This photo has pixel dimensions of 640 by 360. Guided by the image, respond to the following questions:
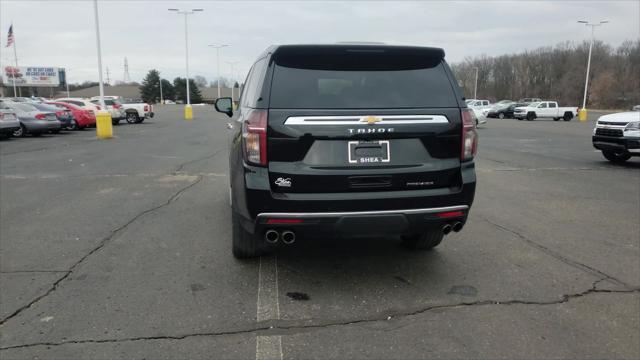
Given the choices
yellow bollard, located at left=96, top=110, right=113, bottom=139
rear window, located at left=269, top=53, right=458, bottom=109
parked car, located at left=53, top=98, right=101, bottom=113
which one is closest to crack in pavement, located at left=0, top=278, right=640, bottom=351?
rear window, located at left=269, top=53, right=458, bottom=109

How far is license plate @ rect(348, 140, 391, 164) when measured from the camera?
3.52 metres

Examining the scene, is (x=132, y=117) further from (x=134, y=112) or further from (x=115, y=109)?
(x=115, y=109)

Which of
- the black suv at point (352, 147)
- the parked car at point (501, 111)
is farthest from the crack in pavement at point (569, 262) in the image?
the parked car at point (501, 111)

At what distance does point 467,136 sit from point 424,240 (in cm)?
140

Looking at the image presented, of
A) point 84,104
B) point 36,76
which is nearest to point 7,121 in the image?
point 84,104

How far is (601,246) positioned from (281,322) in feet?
12.5

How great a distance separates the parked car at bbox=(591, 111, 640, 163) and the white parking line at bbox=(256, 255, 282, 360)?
9.46 meters

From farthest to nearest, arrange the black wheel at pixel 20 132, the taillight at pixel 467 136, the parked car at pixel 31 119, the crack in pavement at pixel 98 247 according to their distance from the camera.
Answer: the parked car at pixel 31 119
the black wheel at pixel 20 132
the taillight at pixel 467 136
the crack in pavement at pixel 98 247

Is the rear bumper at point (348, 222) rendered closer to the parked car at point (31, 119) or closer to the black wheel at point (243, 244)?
the black wheel at point (243, 244)

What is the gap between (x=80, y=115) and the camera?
77.3 ft

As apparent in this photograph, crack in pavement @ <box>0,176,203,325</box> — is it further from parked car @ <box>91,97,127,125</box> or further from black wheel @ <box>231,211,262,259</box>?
parked car @ <box>91,97,127,125</box>

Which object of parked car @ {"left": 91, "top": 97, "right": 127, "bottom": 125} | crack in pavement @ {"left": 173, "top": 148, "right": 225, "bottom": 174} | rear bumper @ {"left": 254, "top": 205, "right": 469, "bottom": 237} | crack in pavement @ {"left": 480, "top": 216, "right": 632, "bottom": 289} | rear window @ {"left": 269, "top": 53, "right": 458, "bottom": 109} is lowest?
crack in pavement @ {"left": 480, "top": 216, "right": 632, "bottom": 289}

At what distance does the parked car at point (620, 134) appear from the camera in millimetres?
10539

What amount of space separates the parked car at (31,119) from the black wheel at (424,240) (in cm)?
1861
